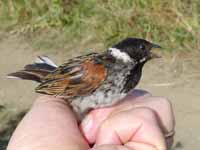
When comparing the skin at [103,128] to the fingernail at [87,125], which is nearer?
the skin at [103,128]

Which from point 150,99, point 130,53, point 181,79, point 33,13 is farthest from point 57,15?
point 150,99

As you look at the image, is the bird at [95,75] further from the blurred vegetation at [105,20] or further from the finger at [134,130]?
the blurred vegetation at [105,20]

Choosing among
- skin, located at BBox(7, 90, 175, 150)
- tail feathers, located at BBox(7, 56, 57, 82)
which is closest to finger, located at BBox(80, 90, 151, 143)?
skin, located at BBox(7, 90, 175, 150)

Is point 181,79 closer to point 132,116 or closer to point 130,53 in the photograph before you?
point 130,53

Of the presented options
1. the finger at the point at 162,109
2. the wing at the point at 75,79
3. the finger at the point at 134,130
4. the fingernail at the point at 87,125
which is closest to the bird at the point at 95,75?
the wing at the point at 75,79

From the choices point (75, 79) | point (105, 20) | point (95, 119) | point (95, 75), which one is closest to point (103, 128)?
point (95, 119)

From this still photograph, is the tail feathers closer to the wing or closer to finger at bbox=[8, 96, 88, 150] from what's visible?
the wing
